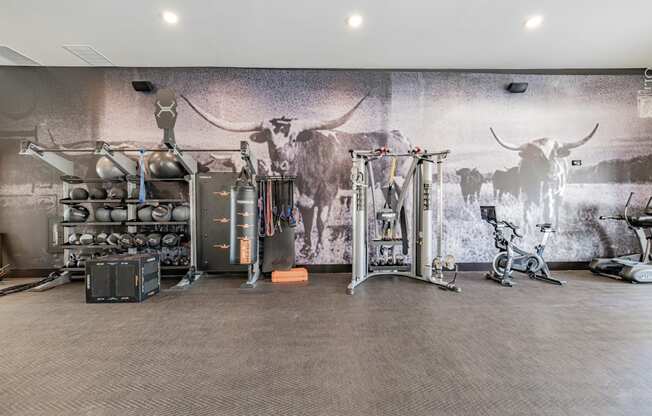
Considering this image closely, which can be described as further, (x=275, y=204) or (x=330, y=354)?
(x=275, y=204)

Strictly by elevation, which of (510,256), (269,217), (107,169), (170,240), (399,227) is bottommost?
(510,256)

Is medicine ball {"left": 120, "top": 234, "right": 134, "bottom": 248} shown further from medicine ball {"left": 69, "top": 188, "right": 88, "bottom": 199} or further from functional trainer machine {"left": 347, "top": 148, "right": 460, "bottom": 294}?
functional trainer machine {"left": 347, "top": 148, "right": 460, "bottom": 294}

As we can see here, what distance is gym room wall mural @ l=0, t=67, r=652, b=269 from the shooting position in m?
4.90

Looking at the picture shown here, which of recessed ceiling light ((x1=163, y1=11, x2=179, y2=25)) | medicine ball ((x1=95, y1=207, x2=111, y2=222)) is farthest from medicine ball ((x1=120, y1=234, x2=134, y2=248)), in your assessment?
recessed ceiling light ((x1=163, y1=11, x2=179, y2=25))

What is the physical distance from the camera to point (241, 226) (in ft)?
13.1

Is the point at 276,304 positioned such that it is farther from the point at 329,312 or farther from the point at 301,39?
the point at 301,39

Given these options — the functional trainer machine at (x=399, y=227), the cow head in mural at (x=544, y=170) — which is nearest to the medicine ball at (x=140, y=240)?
the functional trainer machine at (x=399, y=227)

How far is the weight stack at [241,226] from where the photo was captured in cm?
400

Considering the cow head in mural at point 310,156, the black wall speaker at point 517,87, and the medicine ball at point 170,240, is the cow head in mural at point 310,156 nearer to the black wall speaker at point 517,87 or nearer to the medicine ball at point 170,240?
the medicine ball at point 170,240

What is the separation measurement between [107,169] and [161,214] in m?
1.04

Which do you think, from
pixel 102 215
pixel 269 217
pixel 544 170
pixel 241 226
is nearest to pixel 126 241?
pixel 102 215

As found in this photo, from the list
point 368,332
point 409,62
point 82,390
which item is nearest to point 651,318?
point 368,332

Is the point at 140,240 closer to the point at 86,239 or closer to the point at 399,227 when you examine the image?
the point at 86,239

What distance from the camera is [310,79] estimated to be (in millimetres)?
5047
